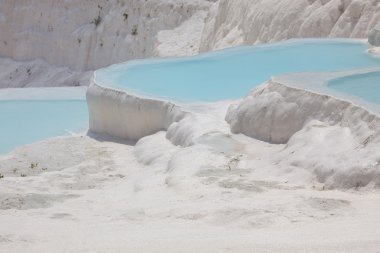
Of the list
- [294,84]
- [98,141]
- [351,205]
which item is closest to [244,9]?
[98,141]

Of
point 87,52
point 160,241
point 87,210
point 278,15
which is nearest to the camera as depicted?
point 160,241

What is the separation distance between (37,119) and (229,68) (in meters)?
3.36

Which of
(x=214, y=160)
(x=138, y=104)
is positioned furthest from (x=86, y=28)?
(x=214, y=160)

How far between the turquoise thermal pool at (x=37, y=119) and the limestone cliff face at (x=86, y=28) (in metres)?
9.85

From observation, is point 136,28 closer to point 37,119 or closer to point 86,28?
point 86,28

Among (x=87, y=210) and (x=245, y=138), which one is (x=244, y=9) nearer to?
(x=245, y=138)

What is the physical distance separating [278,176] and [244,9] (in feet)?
38.0

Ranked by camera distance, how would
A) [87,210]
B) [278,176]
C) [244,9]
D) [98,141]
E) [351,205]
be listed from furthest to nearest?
[244,9] → [98,141] → [278,176] → [87,210] → [351,205]

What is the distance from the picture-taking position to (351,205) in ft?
15.1

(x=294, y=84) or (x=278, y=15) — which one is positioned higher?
(x=294, y=84)

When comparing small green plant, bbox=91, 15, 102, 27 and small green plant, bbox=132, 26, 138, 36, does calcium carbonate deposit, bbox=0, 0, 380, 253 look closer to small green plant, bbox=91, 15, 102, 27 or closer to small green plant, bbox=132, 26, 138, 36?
small green plant, bbox=132, 26, 138, 36

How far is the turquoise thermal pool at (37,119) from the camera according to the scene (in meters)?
10.7

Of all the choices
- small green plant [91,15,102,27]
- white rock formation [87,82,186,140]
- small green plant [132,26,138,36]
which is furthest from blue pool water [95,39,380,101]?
small green plant [91,15,102,27]

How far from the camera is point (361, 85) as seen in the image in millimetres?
7457
